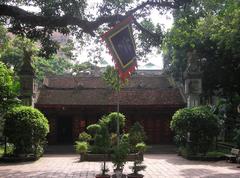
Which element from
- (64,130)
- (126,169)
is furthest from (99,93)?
(126,169)

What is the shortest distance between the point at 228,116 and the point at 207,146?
8.60m

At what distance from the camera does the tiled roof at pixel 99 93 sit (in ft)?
92.3

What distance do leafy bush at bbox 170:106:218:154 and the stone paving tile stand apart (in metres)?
1.21

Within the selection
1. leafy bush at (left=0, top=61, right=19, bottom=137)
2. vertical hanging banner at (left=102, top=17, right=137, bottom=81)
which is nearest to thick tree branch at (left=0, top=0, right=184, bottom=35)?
vertical hanging banner at (left=102, top=17, right=137, bottom=81)

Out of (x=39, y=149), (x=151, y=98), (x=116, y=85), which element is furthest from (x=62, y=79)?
(x=116, y=85)

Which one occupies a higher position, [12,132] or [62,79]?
[62,79]

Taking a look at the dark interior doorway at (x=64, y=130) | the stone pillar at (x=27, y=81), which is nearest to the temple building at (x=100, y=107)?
the dark interior doorway at (x=64, y=130)

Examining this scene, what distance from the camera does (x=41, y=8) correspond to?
12438mm

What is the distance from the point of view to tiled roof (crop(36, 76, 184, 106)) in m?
28.1

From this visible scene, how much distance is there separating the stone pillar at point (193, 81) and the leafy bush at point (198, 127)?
10.0 ft

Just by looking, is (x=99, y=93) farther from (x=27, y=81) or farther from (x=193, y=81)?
(x=193, y=81)

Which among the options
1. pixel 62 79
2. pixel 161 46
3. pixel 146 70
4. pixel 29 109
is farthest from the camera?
pixel 146 70

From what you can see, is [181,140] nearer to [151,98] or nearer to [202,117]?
[202,117]

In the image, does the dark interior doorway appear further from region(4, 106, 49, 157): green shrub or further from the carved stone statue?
the carved stone statue
